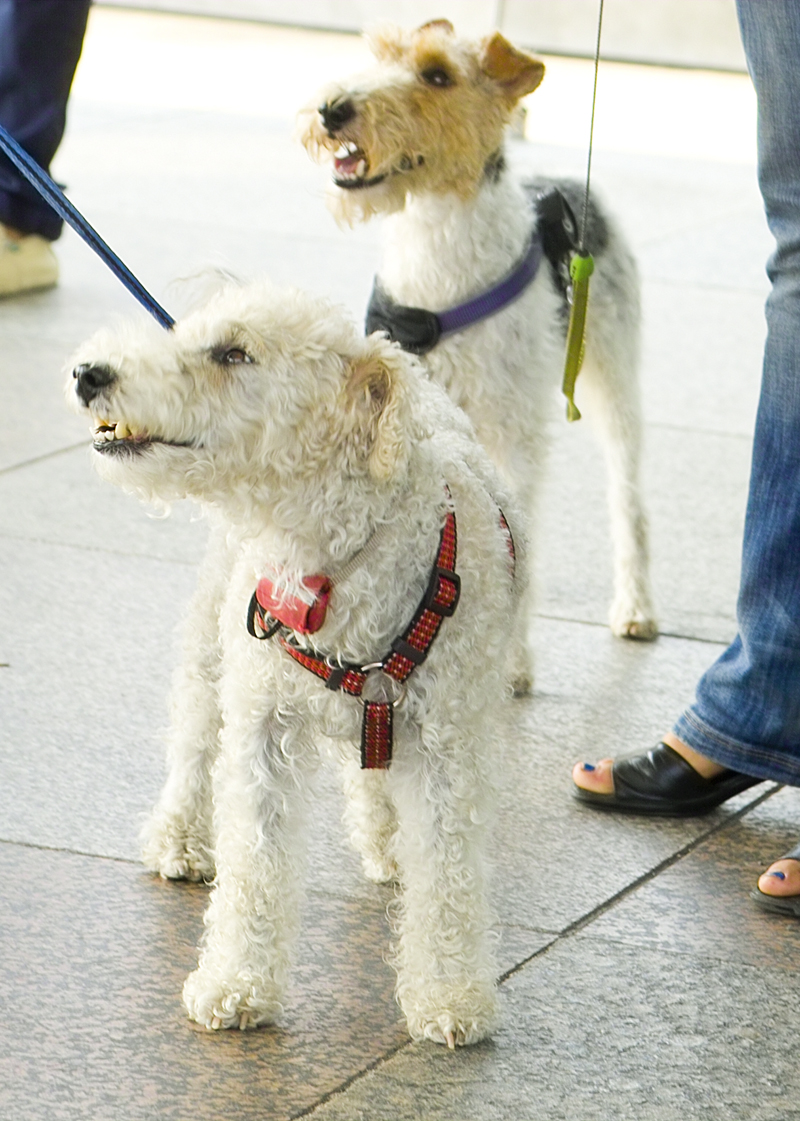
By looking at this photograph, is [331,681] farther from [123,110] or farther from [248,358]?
[123,110]

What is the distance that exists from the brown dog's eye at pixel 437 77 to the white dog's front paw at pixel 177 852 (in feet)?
6.82

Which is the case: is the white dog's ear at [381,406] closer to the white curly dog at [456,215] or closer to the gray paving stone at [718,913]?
the gray paving stone at [718,913]

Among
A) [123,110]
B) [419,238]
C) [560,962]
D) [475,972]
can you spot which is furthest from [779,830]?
[123,110]

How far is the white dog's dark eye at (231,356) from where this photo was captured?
248 cm

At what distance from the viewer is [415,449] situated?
8.70 feet

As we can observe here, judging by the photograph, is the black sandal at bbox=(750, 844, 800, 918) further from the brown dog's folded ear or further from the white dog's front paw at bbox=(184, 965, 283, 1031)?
the brown dog's folded ear

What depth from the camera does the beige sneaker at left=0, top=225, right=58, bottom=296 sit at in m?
7.50

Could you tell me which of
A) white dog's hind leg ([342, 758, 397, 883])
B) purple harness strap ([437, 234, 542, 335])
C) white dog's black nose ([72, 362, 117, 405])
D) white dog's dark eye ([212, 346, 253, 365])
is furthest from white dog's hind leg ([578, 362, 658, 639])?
white dog's black nose ([72, 362, 117, 405])

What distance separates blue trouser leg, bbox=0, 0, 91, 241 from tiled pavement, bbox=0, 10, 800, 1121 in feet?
2.65

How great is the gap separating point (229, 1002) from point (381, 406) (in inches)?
42.3

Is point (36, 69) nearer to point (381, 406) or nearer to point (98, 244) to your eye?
point (98, 244)

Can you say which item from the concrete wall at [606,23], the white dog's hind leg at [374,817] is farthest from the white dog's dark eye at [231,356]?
the concrete wall at [606,23]

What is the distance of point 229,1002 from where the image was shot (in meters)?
2.70

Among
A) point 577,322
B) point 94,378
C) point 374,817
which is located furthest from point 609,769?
point 94,378
